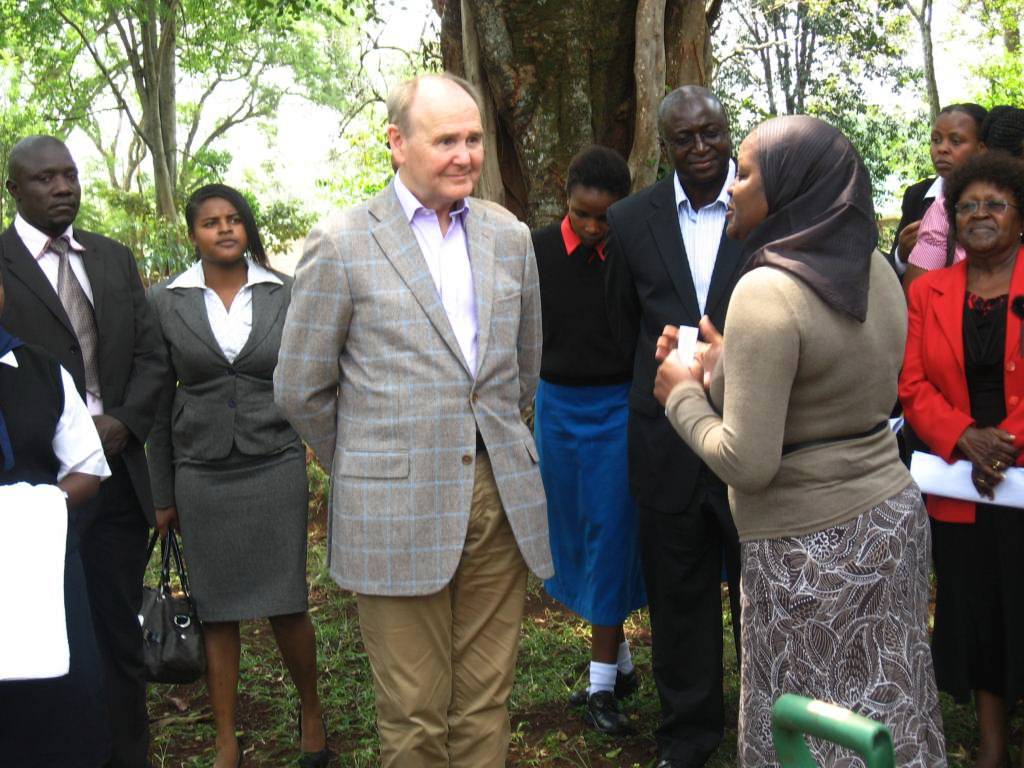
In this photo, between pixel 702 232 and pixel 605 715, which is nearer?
pixel 702 232

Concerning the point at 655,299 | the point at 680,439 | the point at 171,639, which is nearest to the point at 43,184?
the point at 171,639

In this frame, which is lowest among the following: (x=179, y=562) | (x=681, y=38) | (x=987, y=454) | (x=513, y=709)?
(x=513, y=709)

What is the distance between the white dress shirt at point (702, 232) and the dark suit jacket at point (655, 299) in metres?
0.04

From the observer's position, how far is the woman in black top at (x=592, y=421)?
16.3 ft

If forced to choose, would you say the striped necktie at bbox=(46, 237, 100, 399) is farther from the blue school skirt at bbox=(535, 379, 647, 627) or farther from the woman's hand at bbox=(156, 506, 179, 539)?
the blue school skirt at bbox=(535, 379, 647, 627)

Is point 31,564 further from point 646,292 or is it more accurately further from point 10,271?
point 646,292

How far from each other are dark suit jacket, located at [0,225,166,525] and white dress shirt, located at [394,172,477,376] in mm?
1503

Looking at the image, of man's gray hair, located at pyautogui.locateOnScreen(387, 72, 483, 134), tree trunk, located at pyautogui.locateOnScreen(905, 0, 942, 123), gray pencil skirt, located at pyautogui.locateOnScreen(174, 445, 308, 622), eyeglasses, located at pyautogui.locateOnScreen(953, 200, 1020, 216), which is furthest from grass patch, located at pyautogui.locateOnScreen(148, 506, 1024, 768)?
tree trunk, located at pyautogui.locateOnScreen(905, 0, 942, 123)

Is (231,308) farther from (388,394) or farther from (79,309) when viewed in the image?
(388,394)

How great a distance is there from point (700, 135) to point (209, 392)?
216 cm

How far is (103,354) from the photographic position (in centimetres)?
454

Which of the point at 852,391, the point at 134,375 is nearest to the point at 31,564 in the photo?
the point at 134,375

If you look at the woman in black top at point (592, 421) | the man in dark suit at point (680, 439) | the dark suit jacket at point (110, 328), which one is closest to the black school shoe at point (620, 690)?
the woman in black top at point (592, 421)

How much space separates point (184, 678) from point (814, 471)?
2771 millimetres
